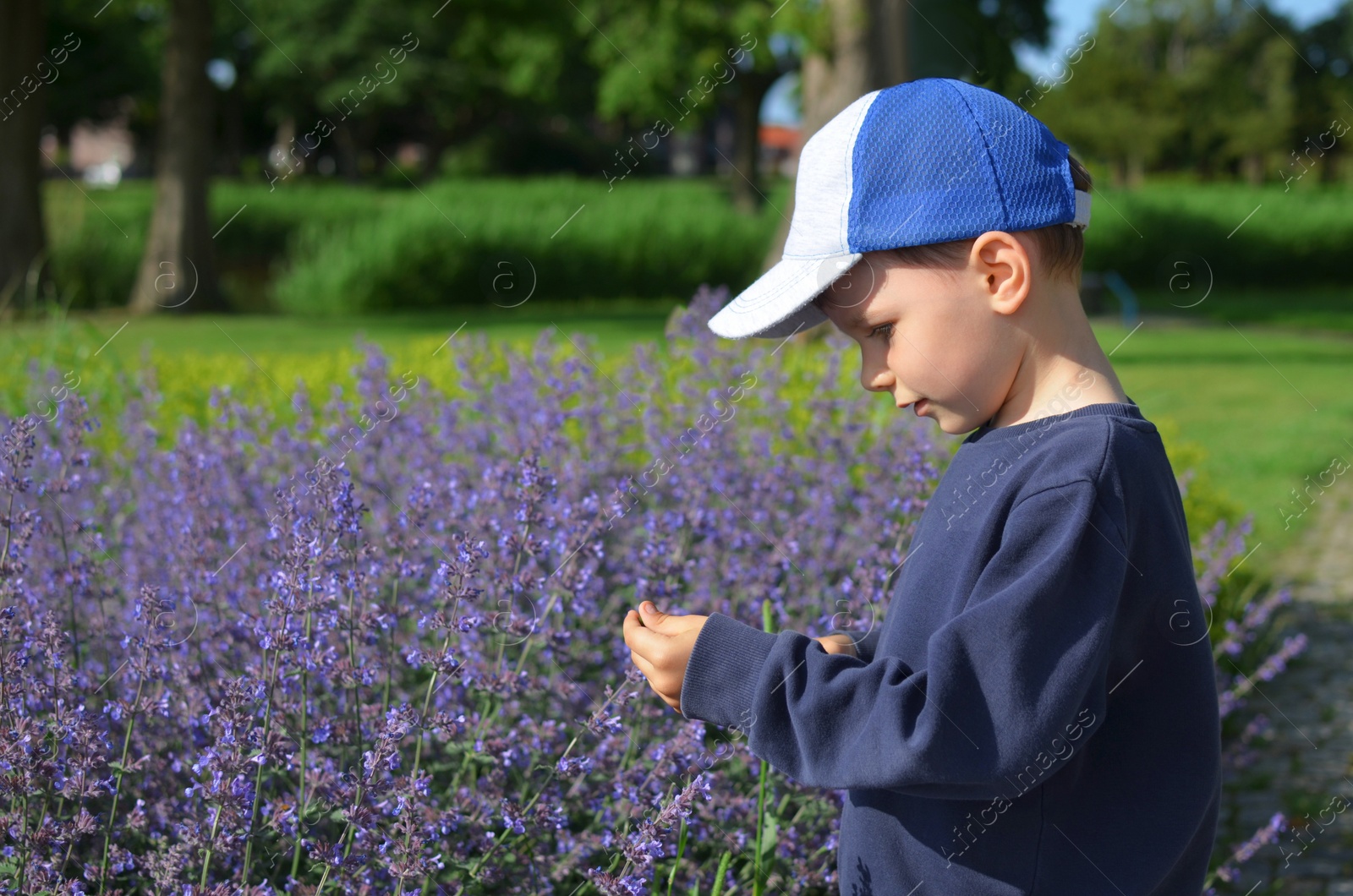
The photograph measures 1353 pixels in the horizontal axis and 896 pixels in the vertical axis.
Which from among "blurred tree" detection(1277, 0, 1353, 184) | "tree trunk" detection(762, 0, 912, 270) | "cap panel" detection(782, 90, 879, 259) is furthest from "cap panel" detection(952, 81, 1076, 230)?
"blurred tree" detection(1277, 0, 1353, 184)

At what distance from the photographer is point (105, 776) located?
2.16 m

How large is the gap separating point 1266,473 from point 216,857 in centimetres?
799

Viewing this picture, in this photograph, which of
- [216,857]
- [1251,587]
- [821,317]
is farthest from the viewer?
[1251,587]

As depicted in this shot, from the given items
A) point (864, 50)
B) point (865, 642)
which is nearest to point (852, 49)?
point (864, 50)

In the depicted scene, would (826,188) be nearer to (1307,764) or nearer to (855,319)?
(855,319)

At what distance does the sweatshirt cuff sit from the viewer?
143 cm

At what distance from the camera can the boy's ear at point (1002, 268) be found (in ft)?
4.85

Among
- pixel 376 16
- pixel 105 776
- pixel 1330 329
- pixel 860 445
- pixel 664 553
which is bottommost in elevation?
pixel 1330 329

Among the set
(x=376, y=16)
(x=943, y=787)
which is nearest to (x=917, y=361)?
(x=943, y=787)

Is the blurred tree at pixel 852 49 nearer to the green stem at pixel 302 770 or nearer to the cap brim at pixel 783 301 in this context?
the green stem at pixel 302 770

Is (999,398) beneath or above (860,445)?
above

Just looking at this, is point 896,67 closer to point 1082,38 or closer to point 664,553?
point 1082,38

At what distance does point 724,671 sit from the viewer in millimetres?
1450

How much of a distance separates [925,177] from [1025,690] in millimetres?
610
